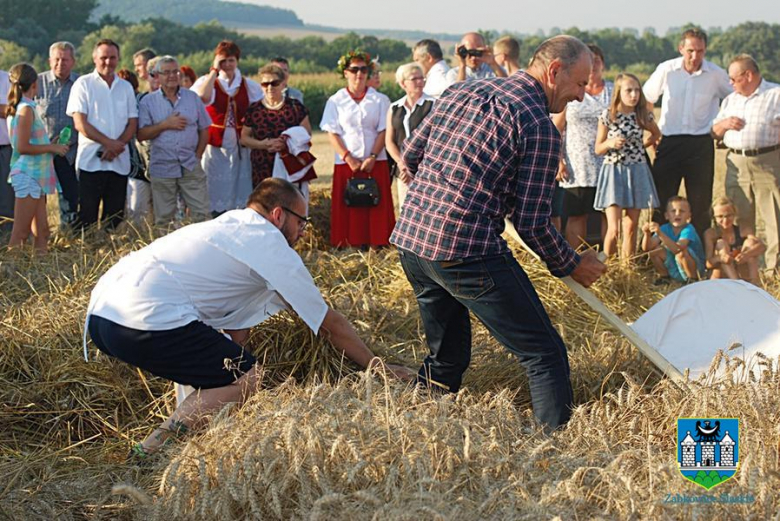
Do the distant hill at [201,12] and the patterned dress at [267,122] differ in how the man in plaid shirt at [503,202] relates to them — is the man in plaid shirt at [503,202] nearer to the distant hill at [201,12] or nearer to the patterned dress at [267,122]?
the patterned dress at [267,122]

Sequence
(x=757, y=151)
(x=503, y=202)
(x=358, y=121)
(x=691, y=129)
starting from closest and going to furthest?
1. (x=503, y=202)
2. (x=757, y=151)
3. (x=691, y=129)
4. (x=358, y=121)

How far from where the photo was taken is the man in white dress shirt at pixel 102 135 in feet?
26.2

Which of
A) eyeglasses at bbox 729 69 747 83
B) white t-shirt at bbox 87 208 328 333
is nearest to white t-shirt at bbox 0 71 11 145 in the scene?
white t-shirt at bbox 87 208 328 333

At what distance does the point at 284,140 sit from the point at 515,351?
4650 millimetres

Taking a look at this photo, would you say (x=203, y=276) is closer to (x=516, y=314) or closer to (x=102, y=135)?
(x=516, y=314)

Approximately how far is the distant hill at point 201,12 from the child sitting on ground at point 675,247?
13577cm

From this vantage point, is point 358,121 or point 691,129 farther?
point 358,121

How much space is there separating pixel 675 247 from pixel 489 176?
3502 mm

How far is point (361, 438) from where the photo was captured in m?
3.43

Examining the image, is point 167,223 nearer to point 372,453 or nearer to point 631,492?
point 372,453

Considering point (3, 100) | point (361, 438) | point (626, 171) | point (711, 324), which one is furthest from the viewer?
point (3, 100)

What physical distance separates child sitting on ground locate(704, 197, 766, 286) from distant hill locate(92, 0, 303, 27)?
136m

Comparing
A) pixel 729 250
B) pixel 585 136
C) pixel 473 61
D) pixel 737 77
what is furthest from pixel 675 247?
pixel 473 61

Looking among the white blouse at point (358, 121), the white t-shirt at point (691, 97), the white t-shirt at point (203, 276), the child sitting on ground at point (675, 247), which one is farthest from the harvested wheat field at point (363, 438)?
the white t-shirt at point (691, 97)
